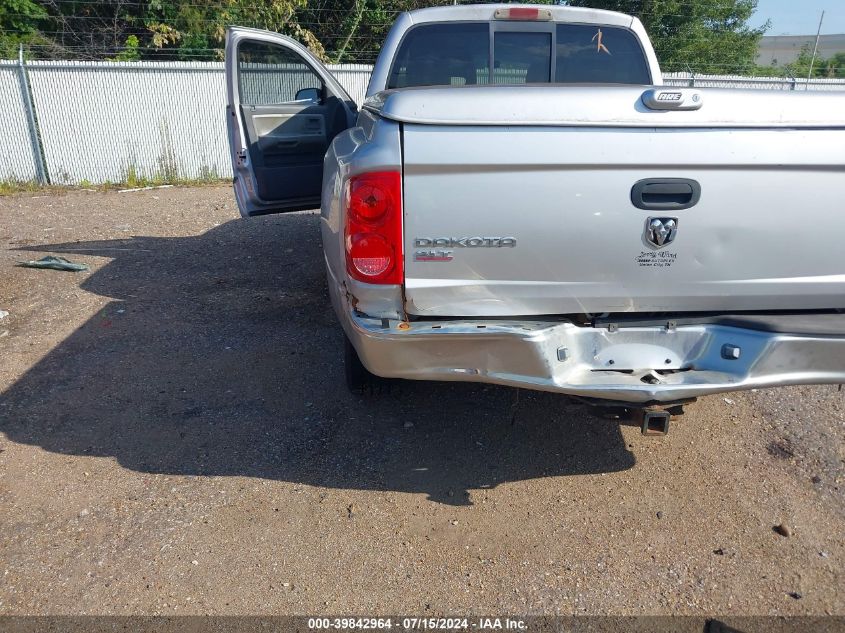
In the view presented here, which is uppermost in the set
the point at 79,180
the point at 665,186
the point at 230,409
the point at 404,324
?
the point at 665,186

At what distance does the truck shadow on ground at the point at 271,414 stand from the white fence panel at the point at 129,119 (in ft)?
23.9

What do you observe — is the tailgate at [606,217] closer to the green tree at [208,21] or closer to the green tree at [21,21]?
the green tree at [208,21]

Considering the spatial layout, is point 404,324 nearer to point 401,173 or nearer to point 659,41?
point 401,173

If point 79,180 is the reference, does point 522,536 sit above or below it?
above

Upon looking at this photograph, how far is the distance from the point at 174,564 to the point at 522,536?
1469mm

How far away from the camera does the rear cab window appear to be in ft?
14.9

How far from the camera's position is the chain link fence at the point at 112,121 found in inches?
457

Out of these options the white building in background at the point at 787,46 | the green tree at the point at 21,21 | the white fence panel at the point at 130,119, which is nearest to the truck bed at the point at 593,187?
the white fence panel at the point at 130,119

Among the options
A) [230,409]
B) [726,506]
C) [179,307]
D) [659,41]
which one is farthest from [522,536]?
[659,41]

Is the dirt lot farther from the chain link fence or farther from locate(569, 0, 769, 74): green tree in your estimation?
locate(569, 0, 769, 74): green tree

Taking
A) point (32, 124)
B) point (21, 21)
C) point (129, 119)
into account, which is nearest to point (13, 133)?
point (32, 124)

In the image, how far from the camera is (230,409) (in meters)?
4.19

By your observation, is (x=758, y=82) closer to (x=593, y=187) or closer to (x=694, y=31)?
(x=694, y=31)

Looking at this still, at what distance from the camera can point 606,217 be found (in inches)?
110
